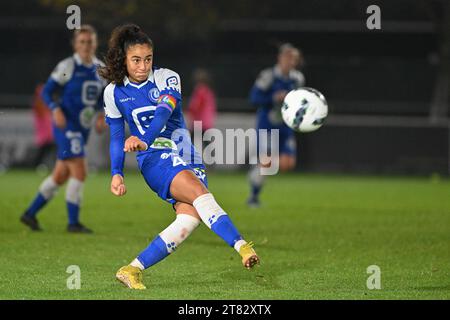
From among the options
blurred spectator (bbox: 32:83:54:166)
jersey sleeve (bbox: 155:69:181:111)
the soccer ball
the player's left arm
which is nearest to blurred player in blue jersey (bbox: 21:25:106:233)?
the soccer ball

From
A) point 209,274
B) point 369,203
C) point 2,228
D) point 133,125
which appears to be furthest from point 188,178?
point 369,203

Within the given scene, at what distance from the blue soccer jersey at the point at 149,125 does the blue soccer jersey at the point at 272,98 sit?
717 centimetres

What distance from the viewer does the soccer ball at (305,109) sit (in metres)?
10.1

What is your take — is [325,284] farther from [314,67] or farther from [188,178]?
[314,67]

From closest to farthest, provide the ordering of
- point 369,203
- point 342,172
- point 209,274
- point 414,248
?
point 209,274, point 414,248, point 369,203, point 342,172

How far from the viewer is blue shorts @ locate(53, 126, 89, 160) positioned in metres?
11.4

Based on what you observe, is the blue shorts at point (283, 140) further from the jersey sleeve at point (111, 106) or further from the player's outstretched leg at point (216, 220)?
the player's outstretched leg at point (216, 220)

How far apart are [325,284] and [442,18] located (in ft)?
55.3

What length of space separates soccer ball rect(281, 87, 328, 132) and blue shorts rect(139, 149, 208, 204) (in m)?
2.83

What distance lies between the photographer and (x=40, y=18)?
24688 mm

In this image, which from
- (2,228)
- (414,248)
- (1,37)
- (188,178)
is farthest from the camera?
(1,37)

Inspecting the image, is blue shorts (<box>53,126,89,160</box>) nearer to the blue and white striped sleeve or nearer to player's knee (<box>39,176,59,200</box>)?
player's knee (<box>39,176,59,200</box>)

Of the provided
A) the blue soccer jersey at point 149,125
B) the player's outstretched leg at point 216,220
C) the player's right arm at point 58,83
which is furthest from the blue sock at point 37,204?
the player's outstretched leg at point 216,220

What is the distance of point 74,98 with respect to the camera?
11461 millimetres
